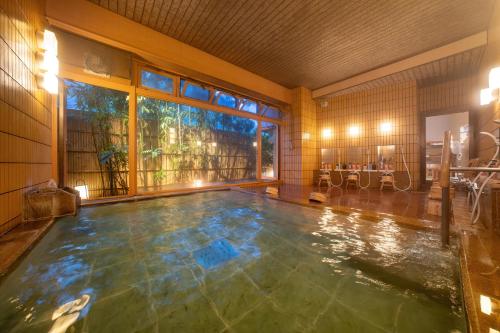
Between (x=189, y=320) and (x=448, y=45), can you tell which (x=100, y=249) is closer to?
(x=189, y=320)

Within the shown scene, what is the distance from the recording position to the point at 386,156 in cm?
645

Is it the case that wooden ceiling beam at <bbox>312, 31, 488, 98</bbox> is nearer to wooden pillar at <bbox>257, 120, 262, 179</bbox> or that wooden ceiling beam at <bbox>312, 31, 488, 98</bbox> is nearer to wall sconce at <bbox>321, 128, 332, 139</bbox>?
wall sconce at <bbox>321, 128, 332, 139</bbox>

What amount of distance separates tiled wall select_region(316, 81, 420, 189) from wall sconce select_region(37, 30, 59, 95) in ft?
24.6

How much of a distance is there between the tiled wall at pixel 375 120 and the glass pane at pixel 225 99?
3.56 meters

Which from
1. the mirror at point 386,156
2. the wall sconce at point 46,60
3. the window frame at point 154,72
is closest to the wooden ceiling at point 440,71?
the mirror at point 386,156

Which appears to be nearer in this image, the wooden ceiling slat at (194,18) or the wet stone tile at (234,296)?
the wet stone tile at (234,296)

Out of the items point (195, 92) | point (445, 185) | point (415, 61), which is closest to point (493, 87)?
point (415, 61)

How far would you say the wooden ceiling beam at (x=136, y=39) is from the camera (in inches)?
135

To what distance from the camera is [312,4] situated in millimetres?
3564

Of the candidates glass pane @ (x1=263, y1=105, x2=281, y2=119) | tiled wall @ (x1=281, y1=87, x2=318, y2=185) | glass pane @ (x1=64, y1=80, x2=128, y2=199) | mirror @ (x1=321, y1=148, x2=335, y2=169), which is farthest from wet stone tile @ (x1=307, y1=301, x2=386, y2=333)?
glass pane @ (x1=263, y1=105, x2=281, y2=119)

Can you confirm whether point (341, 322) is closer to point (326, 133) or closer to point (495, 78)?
point (495, 78)

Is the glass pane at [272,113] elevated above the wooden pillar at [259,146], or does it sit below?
above

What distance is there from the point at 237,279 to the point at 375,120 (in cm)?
721

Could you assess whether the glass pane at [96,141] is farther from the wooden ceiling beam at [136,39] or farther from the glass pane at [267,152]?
the glass pane at [267,152]
